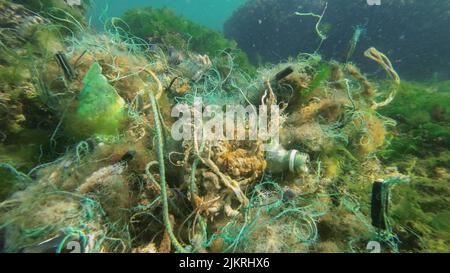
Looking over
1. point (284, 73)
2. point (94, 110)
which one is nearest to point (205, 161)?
point (94, 110)

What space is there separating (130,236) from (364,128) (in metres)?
2.52

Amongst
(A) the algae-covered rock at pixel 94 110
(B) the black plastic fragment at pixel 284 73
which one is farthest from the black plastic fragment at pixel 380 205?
(A) the algae-covered rock at pixel 94 110

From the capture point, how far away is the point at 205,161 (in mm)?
1929

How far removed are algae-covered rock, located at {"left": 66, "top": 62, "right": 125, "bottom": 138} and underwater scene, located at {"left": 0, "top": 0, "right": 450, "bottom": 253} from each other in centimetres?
1

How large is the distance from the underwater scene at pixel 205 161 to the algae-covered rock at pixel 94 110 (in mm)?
11

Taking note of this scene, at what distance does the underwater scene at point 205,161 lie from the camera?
175cm

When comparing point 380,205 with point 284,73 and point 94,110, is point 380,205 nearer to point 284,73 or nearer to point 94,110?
point 284,73

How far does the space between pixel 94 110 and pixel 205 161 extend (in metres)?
1.23

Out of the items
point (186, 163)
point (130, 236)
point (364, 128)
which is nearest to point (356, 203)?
point (364, 128)

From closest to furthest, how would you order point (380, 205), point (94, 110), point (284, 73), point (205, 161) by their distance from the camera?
point (380, 205)
point (205, 161)
point (94, 110)
point (284, 73)

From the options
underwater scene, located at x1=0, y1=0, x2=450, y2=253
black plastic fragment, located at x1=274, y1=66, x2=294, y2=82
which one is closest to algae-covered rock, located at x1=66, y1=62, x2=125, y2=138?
underwater scene, located at x1=0, y1=0, x2=450, y2=253

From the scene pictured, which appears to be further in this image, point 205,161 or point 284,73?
point 284,73

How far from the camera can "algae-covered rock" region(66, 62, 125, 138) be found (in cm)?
233

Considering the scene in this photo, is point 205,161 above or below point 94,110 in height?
below
